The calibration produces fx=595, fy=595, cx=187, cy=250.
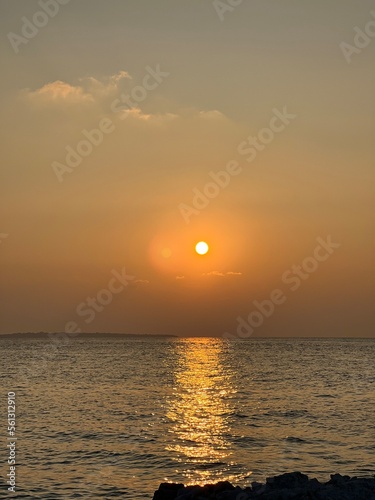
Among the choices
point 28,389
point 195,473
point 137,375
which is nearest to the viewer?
point 195,473

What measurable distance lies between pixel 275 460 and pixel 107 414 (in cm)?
2172

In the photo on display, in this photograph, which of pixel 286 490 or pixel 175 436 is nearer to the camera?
pixel 286 490

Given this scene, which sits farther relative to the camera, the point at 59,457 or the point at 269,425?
the point at 269,425

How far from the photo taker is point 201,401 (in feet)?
215

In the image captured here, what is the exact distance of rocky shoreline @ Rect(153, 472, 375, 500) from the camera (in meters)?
21.4

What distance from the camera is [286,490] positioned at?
21750mm

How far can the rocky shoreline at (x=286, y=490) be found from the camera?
21.4 meters

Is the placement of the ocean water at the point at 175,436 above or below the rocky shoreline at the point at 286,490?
below

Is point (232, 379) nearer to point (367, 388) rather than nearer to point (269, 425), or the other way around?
point (367, 388)

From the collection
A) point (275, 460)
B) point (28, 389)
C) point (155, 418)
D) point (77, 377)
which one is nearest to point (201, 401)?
point (155, 418)

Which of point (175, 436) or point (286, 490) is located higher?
point (286, 490)

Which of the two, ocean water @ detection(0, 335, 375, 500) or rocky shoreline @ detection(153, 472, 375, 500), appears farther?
ocean water @ detection(0, 335, 375, 500)

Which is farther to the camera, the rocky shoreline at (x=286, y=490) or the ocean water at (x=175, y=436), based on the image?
the ocean water at (x=175, y=436)

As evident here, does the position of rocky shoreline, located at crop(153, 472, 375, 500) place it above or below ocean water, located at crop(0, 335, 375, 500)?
above
